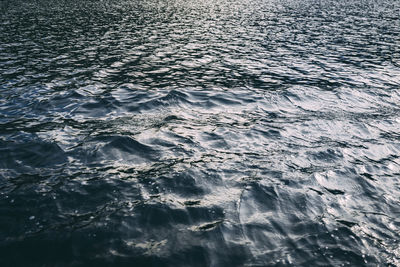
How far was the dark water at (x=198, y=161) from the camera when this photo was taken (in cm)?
673

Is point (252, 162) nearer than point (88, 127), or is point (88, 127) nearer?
point (252, 162)

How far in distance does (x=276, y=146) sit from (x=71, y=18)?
148 feet

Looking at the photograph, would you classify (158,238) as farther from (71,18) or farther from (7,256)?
(71,18)

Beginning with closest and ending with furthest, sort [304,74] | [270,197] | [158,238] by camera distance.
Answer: [158,238]
[270,197]
[304,74]

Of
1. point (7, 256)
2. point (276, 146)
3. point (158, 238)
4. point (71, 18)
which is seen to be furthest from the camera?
point (71, 18)

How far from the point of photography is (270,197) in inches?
334

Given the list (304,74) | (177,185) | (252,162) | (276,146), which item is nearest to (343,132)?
(276,146)

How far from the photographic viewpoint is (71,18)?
44969mm

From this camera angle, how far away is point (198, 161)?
33.6 feet

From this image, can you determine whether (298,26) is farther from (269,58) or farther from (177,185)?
(177,185)

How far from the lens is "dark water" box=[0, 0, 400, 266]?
22.1 ft

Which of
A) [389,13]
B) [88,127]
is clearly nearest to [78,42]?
[88,127]

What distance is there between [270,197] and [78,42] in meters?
29.3

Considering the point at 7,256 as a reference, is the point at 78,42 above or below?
below
